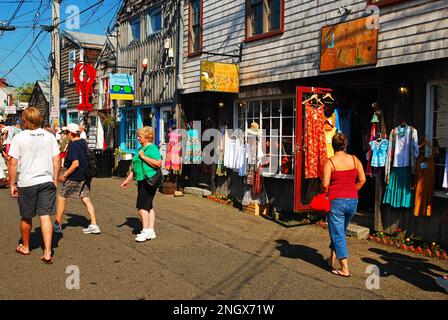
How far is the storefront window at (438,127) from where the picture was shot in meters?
6.86

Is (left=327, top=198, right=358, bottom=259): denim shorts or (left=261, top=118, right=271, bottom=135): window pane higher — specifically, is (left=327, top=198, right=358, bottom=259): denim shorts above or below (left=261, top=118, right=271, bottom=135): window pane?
below

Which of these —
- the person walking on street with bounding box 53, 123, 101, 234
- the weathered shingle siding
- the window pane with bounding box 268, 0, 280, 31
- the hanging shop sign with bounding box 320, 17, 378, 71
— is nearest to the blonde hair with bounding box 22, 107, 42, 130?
the person walking on street with bounding box 53, 123, 101, 234

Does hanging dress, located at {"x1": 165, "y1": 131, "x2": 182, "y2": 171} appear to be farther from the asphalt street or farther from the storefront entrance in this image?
the storefront entrance

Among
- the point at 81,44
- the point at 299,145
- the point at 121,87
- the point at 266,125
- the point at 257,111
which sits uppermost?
the point at 81,44

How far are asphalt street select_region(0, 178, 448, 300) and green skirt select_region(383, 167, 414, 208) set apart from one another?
78 cm

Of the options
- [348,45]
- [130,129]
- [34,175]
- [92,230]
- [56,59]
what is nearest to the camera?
[34,175]

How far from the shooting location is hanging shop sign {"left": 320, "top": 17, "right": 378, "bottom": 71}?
745 centimetres

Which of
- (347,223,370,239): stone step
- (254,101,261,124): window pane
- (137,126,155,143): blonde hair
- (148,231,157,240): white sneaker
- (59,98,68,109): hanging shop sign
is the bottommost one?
(347,223,370,239): stone step

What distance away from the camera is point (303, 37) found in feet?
29.0

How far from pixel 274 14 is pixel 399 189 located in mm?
4755

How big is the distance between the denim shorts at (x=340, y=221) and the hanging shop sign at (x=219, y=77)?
5.37 meters

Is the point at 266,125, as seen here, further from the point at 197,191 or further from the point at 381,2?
the point at 381,2

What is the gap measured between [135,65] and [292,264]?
1161 centimetres

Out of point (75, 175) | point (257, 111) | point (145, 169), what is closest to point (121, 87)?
point (257, 111)
